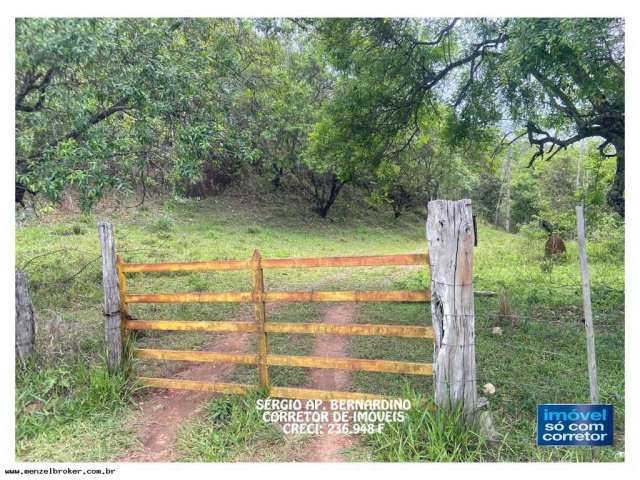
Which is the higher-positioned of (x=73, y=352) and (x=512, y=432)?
(x=73, y=352)

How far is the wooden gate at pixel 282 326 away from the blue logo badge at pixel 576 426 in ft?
2.82

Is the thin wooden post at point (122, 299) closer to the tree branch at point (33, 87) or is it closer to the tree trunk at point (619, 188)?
the tree branch at point (33, 87)

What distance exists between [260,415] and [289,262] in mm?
1218

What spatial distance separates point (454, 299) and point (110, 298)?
9.90 feet

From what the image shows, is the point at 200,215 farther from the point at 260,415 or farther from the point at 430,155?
the point at 260,415

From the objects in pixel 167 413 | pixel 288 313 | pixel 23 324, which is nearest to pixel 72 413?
pixel 167 413

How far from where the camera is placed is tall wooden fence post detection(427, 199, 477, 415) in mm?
2738

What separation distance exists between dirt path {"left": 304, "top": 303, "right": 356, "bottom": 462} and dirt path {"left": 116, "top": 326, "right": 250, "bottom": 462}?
39.0 inches

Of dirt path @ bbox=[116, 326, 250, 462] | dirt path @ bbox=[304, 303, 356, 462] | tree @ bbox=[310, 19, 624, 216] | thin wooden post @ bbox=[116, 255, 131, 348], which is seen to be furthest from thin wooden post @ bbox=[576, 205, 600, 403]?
thin wooden post @ bbox=[116, 255, 131, 348]

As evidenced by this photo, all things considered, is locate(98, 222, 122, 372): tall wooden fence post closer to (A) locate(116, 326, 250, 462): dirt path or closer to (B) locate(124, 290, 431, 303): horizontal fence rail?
(B) locate(124, 290, 431, 303): horizontal fence rail

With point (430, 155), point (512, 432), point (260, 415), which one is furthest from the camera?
point (430, 155)

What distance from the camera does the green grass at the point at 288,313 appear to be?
10.2 feet

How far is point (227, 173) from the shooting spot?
9227 millimetres
